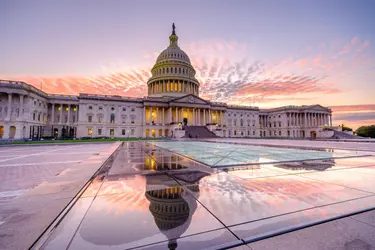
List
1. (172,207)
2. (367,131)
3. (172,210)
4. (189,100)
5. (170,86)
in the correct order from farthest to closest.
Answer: (367,131) < (170,86) < (189,100) < (172,207) < (172,210)

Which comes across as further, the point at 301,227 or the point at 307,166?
the point at 307,166

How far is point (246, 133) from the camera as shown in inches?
3617

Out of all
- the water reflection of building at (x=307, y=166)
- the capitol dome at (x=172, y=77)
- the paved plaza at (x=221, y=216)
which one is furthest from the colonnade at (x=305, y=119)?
the paved plaza at (x=221, y=216)

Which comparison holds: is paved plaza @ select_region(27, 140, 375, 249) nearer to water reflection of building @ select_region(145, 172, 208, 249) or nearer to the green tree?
water reflection of building @ select_region(145, 172, 208, 249)

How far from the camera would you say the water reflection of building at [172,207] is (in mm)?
2521

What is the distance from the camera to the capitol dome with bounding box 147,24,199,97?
80000 millimetres

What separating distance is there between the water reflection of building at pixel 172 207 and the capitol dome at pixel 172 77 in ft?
250

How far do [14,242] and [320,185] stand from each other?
625 centimetres

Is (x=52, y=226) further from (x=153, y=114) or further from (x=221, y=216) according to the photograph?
(x=153, y=114)

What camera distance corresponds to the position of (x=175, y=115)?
70125mm

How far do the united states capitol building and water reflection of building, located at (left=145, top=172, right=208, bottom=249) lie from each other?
155 feet

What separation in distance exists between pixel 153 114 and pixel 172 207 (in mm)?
69366

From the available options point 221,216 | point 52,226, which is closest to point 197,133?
point 221,216

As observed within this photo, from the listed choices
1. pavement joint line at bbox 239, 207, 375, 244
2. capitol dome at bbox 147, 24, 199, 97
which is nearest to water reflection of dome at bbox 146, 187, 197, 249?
pavement joint line at bbox 239, 207, 375, 244
